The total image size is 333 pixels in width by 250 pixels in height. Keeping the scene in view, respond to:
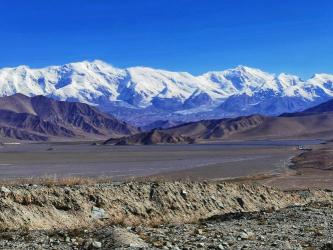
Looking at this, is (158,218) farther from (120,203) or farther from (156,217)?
(120,203)

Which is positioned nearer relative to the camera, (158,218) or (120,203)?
(120,203)

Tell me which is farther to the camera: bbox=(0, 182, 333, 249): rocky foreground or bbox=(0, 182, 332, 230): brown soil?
bbox=(0, 182, 332, 230): brown soil

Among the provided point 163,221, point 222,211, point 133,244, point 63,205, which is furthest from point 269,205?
point 133,244

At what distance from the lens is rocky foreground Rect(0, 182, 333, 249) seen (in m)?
14.8

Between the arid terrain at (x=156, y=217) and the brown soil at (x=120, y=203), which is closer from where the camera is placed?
the arid terrain at (x=156, y=217)

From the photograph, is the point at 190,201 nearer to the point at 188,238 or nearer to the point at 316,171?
the point at 188,238

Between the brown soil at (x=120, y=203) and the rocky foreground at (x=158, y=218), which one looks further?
the brown soil at (x=120, y=203)

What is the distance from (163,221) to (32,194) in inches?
198

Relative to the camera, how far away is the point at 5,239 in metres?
15.2

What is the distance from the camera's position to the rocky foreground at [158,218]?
583 inches

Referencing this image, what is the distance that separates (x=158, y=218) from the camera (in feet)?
76.1

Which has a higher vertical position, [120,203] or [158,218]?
[120,203]

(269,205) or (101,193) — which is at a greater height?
(101,193)

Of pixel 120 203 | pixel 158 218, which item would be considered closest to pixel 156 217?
pixel 158 218
